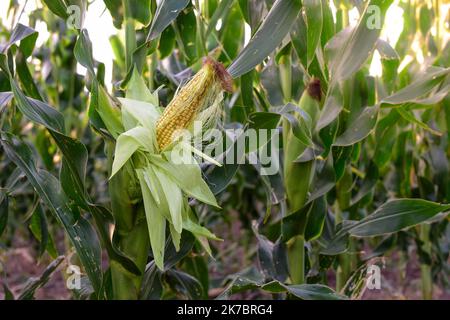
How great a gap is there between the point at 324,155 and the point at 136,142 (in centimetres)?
58

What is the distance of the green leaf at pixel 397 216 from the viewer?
127 centimetres

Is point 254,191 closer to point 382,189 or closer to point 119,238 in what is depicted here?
point 382,189

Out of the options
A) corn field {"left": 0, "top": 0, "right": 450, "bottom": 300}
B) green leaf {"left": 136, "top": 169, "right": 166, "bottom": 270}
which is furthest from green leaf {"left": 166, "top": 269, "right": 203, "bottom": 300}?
Answer: green leaf {"left": 136, "top": 169, "right": 166, "bottom": 270}

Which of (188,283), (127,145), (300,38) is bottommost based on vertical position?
(188,283)

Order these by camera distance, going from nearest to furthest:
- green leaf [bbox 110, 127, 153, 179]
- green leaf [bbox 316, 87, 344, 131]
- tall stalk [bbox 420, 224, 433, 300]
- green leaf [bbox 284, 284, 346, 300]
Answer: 1. green leaf [bbox 110, 127, 153, 179]
2. green leaf [bbox 284, 284, 346, 300]
3. green leaf [bbox 316, 87, 344, 131]
4. tall stalk [bbox 420, 224, 433, 300]

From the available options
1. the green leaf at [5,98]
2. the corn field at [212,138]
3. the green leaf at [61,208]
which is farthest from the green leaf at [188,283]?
the green leaf at [5,98]

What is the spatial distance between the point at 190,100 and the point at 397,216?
0.62m

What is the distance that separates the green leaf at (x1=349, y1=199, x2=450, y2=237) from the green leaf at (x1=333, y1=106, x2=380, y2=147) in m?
0.18

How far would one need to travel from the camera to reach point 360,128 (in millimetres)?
1311

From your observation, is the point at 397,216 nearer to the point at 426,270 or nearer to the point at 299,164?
the point at 299,164

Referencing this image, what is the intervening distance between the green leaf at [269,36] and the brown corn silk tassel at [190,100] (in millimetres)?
69

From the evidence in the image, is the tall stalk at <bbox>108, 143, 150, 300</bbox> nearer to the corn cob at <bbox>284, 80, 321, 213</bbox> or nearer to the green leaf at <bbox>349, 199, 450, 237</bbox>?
the corn cob at <bbox>284, 80, 321, 213</bbox>

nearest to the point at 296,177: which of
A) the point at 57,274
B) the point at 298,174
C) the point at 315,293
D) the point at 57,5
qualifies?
the point at 298,174

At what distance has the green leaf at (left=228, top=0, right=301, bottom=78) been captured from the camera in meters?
1.08
